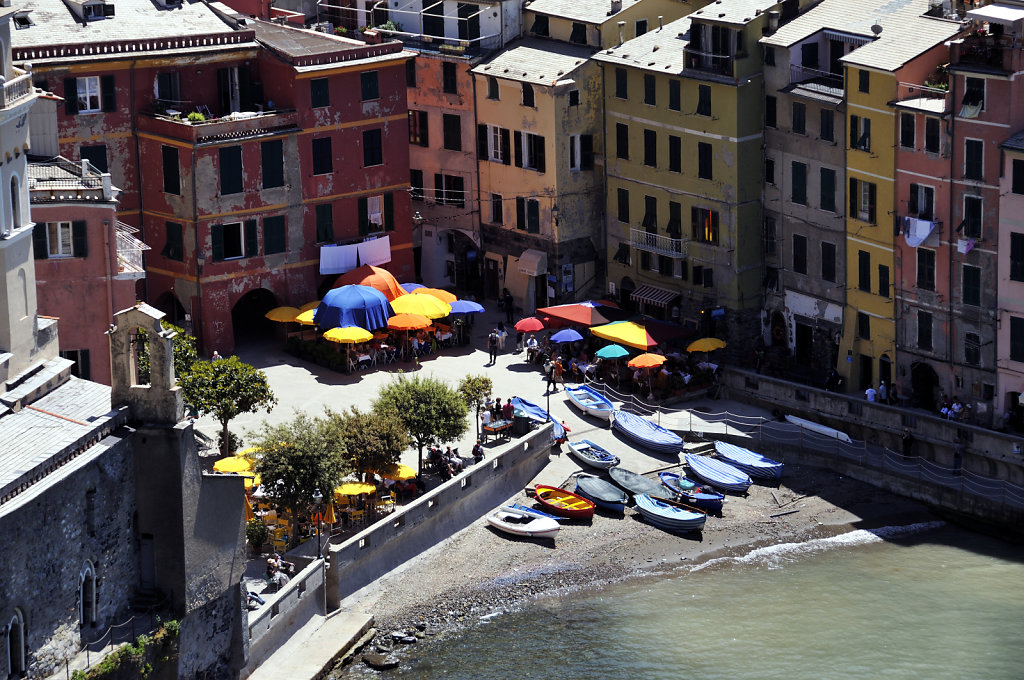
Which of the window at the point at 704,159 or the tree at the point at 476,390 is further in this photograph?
the window at the point at 704,159

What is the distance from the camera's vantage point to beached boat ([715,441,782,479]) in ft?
321

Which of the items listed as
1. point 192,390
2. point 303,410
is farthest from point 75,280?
point 303,410

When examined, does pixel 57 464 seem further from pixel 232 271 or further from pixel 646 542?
pixel 232 271

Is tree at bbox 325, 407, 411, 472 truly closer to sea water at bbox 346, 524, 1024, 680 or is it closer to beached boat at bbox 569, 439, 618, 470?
sea water at bbox 346, 524, 1024, 680

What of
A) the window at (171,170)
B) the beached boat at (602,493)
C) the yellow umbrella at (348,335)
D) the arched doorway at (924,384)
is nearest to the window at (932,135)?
the arched doorway at (924,384)

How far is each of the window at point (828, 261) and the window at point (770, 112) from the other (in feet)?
19.3

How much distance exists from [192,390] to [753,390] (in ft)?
86.7

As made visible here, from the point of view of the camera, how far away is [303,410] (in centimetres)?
9862

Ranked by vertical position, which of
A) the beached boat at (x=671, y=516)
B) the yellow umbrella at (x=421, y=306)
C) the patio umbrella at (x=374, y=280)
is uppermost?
the patio umbrella at (x=374, y=280)

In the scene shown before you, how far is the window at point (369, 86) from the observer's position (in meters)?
109

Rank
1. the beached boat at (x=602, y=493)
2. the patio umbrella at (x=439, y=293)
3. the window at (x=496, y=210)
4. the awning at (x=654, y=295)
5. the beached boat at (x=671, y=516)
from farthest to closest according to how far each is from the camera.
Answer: the window at (x=496, y=210), the awning at (x=654, y=295), the patio umbrella at (x=439, y=293), the beached boat at (x=602, y=493), the beached boat at (x=671, y=516)

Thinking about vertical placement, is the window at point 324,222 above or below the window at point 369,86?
below

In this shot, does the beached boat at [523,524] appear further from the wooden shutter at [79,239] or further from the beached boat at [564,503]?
the wooden shutter at [79,239]

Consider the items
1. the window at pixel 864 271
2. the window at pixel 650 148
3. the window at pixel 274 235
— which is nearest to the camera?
the window at pixel 864 271
